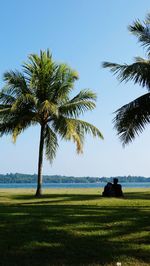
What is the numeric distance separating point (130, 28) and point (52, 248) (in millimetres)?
13265

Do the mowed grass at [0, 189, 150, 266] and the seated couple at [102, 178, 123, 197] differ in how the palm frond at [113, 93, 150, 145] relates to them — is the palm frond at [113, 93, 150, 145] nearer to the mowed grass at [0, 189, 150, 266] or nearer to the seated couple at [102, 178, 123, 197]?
the seated couple at [102, 178, 123, 197]

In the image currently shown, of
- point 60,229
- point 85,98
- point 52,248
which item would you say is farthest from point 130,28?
point 52,248

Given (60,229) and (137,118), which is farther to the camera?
(137,118)

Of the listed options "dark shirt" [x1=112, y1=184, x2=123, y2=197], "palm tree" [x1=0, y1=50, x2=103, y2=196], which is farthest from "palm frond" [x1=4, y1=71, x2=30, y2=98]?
"dark shirt" [x1=112, y1=184, x2=123, y2=197]

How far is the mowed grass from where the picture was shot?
854 centimetres

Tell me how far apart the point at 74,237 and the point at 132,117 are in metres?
10.3

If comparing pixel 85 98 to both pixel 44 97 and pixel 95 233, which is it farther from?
pixel 95 233

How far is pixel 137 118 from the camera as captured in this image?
19.8m

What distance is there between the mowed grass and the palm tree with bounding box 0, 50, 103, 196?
34.4ft

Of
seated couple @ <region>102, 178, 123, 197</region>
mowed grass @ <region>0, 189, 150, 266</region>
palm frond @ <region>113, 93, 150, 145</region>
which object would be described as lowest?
mowed grass @ <region>0, 189, 150, 266</region>

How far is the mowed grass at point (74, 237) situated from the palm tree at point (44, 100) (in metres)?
10.5

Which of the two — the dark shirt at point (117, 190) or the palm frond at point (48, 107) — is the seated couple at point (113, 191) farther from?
the palm frond at point (48, 107)

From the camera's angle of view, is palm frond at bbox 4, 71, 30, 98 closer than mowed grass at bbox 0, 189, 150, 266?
No

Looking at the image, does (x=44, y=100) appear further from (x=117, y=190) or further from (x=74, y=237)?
(x=74, y=237)
